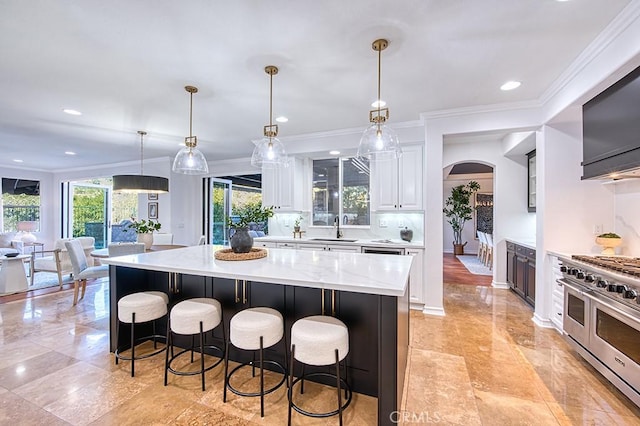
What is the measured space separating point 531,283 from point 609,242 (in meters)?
1.20

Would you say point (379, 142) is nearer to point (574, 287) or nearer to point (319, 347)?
point (319, 347)

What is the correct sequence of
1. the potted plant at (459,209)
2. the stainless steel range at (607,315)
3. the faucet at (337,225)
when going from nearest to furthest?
the stainless steel range at (607,315) < the faucet at (337,225) < the potted plant at (459,209)

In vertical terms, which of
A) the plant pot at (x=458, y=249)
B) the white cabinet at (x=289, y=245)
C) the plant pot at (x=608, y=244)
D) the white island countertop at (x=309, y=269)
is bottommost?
the plant pot at (x=458, y=249)

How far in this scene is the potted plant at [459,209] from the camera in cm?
900

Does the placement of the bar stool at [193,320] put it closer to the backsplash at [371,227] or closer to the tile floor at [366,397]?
the tile floor at [366,397]

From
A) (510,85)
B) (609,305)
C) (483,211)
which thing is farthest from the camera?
(483,211)

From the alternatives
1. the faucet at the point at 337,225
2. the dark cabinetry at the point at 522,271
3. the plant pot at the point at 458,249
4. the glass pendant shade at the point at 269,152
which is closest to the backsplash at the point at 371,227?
the faucet at the point at 337,225

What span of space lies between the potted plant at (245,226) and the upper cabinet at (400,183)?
2251 mm

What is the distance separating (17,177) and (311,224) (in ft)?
28.4

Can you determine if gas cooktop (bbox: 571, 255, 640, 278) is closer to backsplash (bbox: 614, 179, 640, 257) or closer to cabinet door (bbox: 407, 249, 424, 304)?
backsplash (bbox: 614, 179, 640, 257)

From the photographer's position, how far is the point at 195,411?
1.90 meters

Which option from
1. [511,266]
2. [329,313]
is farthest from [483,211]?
[329,313]

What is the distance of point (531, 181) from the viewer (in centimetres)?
479

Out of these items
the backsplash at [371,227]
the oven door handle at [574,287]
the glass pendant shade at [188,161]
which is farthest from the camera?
the backsplash at [371,227]
